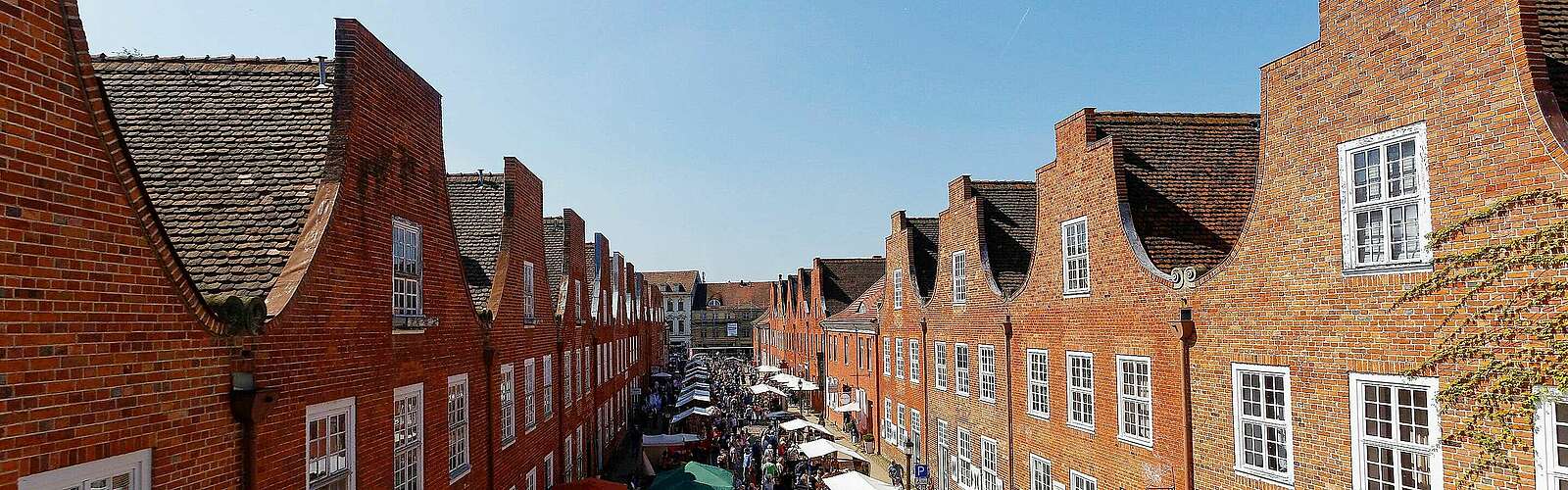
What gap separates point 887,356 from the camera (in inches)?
1243

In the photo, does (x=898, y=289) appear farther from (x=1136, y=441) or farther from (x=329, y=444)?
(x=329, y=444)

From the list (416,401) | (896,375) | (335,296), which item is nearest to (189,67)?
(335,296)

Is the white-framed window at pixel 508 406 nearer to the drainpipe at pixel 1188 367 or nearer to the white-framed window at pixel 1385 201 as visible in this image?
the drainpipe at pixel 1188 367

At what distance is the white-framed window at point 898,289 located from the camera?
29.6 meters

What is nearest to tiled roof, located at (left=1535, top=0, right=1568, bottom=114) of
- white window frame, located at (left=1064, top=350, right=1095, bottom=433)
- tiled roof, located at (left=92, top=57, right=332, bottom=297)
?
white window frame, located at (left=1064, top=350, right=1095, bottom=433)

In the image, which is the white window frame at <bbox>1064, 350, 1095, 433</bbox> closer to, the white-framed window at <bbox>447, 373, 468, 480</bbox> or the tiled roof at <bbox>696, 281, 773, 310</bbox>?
the white-framed window at <bbox>447, 373, 468, 480</bbox>

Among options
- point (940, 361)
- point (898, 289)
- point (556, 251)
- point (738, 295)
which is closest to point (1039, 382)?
point (940, 361)

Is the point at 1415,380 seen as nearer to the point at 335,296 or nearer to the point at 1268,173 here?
the point at 1268,173

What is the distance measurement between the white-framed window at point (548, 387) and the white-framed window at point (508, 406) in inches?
100

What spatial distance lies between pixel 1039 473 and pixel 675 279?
100m

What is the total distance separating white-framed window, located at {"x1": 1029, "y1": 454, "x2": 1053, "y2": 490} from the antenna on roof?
1464 centimetres

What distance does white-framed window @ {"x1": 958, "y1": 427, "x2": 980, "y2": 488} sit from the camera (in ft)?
69.4

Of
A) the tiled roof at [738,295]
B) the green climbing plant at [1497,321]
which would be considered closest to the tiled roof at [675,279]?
the tiled roof at [738,295]

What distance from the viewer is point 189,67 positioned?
425 inches
